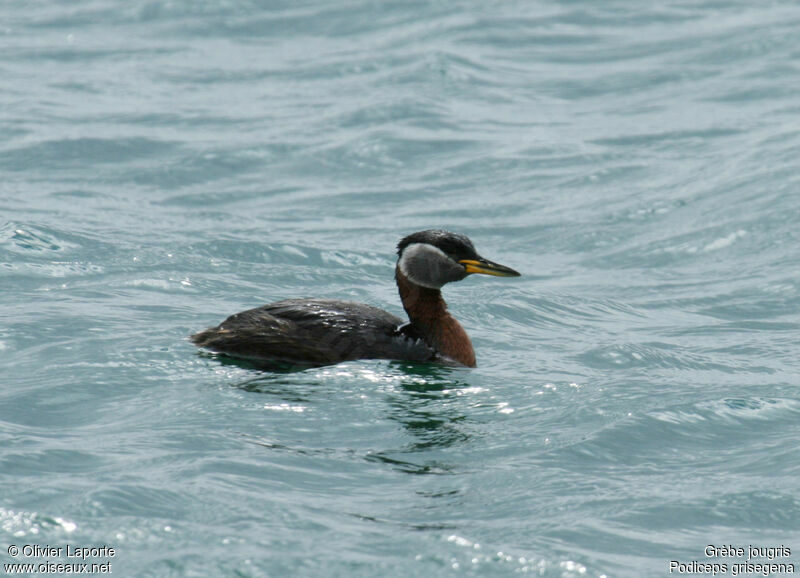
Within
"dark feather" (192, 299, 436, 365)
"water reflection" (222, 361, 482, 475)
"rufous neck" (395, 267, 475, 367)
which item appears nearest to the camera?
"water reflection" (222, 361, 482, 475)

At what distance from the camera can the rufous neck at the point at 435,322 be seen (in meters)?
10.0

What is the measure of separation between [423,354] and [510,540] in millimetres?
3147

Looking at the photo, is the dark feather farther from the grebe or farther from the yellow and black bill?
the yellow and black bill

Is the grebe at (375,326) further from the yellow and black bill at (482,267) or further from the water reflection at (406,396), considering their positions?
the water reflection at (406,396)

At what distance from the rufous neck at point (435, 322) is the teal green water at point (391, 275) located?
223mm

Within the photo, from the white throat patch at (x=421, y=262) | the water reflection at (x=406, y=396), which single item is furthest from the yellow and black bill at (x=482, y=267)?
the water reflection at (x=406, y=396)

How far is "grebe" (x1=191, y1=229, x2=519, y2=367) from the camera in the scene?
32.0ft

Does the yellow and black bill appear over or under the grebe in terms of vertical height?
over

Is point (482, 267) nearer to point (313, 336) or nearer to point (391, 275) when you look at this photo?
point (313, 336)

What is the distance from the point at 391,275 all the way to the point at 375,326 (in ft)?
10.5

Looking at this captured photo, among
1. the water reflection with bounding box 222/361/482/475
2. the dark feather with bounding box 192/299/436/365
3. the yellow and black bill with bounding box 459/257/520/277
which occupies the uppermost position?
the yellow and black bill with bounding box 459/257/520/277

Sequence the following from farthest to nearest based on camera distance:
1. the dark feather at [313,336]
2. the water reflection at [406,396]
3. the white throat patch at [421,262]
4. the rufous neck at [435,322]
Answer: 1. the white throat patch at [421,262]
2. the rufous neck at [435,322]
3. the dark feather at [313,336]
4. the water reflection at [406,396]

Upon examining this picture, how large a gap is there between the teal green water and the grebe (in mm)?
230

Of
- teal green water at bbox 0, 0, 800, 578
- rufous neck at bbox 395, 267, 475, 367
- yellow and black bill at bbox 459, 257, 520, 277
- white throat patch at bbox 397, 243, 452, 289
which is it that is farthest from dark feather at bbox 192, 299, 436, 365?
yellow and black bill at bbox 459, 257, 520, 277
